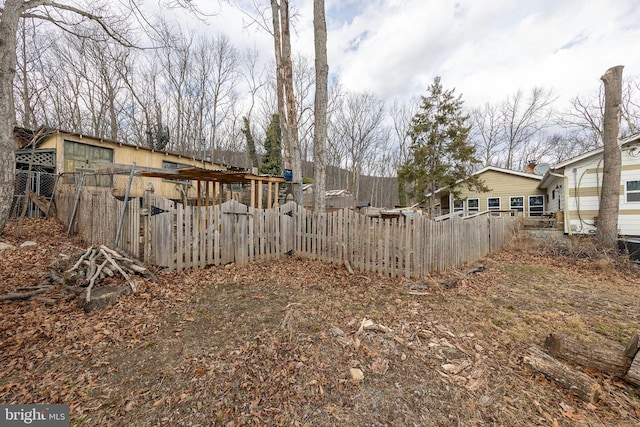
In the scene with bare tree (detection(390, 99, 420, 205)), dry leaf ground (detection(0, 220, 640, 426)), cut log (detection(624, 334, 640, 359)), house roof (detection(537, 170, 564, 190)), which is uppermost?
bare tree (detection(390, 99, 420, 205))

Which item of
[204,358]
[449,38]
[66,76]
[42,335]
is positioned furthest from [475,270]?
[66,76]

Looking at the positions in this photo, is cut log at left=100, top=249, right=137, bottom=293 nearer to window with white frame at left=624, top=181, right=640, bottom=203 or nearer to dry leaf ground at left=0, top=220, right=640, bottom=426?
dry leaf ground at left=0, top=220, right=640, bottom=426

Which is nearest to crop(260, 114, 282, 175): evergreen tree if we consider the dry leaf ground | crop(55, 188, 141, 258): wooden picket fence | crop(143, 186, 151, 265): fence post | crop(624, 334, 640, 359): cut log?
crop(55, 188, 141, 258): wooden picket fence

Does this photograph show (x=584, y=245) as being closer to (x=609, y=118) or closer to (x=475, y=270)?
(x=609, y=118)

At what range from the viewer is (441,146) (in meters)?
15.5

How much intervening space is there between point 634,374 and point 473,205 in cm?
1753

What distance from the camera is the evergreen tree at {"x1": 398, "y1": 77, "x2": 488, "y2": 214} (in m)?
15.1

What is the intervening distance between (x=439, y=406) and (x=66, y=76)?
2721 centimetres

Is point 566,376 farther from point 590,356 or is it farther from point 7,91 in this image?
point 7,91

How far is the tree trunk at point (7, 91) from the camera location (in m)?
4.71

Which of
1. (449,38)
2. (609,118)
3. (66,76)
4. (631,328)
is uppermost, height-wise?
(66,76)

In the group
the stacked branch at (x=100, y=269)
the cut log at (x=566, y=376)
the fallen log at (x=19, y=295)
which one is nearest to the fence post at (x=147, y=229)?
the stacked branch at (x=100, y=269)

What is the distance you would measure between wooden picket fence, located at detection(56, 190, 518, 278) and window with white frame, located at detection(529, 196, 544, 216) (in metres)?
11.9

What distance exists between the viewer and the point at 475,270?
6324 millimetres
